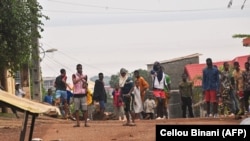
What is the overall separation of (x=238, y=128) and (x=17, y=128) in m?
9.42

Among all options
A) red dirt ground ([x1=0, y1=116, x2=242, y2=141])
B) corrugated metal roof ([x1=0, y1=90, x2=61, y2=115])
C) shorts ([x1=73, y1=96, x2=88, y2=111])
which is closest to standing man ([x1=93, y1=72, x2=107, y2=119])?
red dirt ground ([x1=0, y1=116, x2=242, y2=141])

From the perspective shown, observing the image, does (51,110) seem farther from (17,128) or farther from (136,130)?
(17,128)

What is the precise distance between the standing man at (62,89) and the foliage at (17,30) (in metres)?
1.58

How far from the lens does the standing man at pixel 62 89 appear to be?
63.5 ft

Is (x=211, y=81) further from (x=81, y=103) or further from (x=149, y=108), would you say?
(x=149, y=108)

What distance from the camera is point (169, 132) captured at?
8352 mm

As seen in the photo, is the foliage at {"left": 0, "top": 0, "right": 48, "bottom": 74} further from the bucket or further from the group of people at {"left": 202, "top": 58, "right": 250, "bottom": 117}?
the bucket

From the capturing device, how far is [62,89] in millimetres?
19750

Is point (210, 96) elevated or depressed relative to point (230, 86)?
depressed

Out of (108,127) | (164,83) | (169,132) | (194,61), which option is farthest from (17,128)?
(194,61)

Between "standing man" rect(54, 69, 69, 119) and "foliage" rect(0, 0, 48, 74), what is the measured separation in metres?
1.58

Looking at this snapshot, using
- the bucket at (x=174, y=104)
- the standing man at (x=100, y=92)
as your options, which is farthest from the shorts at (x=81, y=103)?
the bucket at (x=174, y=104)

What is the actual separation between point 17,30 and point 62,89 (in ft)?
7.73

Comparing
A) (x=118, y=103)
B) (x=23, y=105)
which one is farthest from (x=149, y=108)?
(x=23, y=105)
